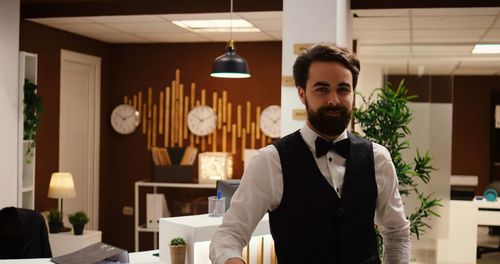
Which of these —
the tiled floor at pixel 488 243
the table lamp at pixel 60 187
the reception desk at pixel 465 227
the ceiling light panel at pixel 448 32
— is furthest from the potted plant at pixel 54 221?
the tiled floor at pixel 488 243

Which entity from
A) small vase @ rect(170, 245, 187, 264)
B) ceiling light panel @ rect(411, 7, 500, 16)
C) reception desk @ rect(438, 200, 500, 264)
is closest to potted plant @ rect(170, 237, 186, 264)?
small vase @ rect(170, 245, 187, 264)

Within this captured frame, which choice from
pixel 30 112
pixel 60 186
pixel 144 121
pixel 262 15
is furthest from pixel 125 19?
pixel 144 121

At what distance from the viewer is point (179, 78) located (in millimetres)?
7926

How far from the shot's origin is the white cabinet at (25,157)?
5.77m

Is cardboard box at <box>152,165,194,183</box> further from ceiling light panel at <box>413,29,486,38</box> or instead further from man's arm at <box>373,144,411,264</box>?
man's arm at <box>373,144,411,264</box>

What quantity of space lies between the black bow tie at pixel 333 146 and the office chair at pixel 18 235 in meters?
3.01

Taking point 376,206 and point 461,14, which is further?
point 461,14

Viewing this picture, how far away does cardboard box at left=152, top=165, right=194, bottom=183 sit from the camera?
740 cm

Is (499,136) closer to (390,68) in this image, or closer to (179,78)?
(390,68)

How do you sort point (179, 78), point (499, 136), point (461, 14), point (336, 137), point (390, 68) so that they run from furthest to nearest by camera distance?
point (499, 136), point (179, 78), point (390, 68), point (461, 14), point (336, 137)

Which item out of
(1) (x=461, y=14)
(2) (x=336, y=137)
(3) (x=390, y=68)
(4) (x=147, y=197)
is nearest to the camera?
(2) (x=336, y=137)

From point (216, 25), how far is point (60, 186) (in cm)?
218

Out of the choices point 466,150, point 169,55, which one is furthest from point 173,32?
point 466,150

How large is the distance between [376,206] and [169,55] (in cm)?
646
